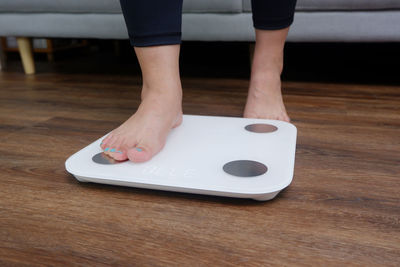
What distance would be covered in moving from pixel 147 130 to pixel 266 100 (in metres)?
0.37

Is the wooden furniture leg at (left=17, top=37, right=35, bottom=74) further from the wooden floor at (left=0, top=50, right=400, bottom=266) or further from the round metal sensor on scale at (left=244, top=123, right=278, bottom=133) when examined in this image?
the round metal sensor on scale at (left=244, top=123, right=278, bottom=133)

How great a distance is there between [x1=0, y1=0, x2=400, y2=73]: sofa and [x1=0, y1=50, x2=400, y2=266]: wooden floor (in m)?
0.46

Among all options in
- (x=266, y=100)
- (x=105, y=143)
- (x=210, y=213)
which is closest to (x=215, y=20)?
(x=266, y=100)

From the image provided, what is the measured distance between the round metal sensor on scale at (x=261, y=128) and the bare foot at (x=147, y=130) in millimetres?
170

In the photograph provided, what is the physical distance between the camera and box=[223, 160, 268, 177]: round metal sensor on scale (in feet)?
1.84

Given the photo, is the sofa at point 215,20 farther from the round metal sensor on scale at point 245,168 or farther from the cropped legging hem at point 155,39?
the round metal sensor on scale at point 245,168

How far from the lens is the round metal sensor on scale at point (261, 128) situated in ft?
2.48

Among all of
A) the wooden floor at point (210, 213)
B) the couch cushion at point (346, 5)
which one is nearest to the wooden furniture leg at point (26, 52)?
the wooden floor at point (210, 213)

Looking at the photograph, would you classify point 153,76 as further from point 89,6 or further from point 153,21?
point 89,6

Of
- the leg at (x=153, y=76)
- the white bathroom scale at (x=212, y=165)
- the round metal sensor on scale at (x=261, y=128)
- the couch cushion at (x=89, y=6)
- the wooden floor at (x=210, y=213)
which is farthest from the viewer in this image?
the couch cushion at (x=89, y=6)

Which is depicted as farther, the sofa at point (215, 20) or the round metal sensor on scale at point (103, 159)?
the sofa at point (215, 20)

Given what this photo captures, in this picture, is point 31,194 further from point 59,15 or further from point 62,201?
point 59,15

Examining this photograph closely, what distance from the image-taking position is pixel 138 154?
0.61 m

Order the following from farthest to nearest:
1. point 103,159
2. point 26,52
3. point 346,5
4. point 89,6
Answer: point 26,52 < point 89,6 < point 346,5 < point 103,159
